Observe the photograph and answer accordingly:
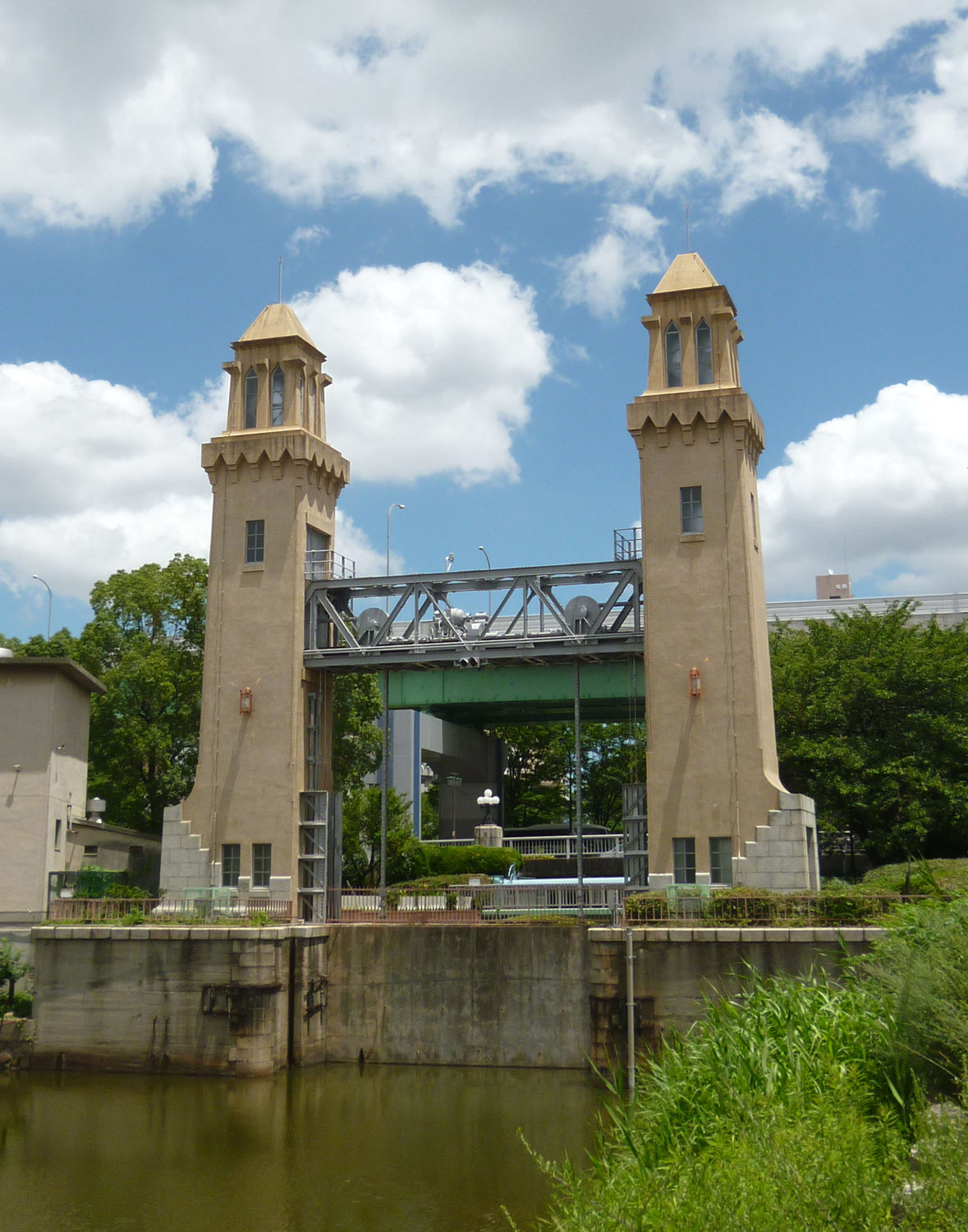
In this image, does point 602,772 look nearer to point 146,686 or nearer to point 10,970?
point 146,686

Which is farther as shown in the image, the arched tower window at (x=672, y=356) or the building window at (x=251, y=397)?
the building window at (x=251, y=397)

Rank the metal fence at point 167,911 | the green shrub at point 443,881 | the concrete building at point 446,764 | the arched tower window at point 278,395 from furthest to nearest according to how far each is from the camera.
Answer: the concrete building at point 446,764
the arched tower window at point 278,395
the green shrub at point 443,881
the metal fence at point 167,911

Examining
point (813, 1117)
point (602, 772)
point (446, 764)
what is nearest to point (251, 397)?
point (813, 1117)

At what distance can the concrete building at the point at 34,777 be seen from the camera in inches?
1302

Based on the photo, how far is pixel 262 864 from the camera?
3391 centimetres

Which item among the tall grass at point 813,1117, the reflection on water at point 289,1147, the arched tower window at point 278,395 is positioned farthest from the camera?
the arched tower window at point 278,395

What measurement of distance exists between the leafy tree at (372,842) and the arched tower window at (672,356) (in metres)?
19.2

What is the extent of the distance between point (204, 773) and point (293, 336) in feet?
42.4

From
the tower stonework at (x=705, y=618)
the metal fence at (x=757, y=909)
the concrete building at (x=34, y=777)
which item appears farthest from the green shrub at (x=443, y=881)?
the concrete building at (x=34, y=777)

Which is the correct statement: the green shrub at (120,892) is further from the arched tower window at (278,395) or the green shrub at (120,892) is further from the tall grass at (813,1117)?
the tall grass at (813,1117)

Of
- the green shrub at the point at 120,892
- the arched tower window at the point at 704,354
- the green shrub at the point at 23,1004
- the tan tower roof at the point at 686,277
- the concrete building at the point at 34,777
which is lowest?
the green shrub at the point at 23,1004

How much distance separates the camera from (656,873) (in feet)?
102

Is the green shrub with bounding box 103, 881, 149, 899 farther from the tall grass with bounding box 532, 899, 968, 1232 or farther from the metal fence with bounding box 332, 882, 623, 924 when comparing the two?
the tall grass with bounding box 532, 899, 968, 1232

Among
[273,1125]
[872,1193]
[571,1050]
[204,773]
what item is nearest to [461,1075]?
[571,1050]
